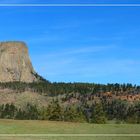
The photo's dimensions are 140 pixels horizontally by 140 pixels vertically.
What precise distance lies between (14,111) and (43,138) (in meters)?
155

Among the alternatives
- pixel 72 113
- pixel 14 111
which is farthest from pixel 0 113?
pixel 72 113

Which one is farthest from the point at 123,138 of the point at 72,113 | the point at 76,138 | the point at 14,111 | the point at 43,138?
the point at 14,111

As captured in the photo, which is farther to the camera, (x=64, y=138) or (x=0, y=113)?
(x=0, y=113)

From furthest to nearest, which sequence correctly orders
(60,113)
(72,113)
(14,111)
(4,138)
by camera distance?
(14,111), (72,113), (60,113), (4,138)

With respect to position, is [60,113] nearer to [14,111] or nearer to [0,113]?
[0,113]

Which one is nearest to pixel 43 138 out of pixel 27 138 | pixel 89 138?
pixel 27 138

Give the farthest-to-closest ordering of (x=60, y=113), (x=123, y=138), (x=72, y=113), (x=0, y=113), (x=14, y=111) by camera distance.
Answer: (x=14, y=111) → (x=0, y=113) → (x=72, y=113) → (x=60, y=113) → (x=123, y=138)

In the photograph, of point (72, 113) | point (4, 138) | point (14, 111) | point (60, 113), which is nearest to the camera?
point (4, 138)

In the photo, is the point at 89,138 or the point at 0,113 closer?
the point at 89,138

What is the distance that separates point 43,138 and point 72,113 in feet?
291

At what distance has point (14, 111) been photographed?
18662 centimetres

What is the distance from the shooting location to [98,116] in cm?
11469

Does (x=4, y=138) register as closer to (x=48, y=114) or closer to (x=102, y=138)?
(x=102, y=138)

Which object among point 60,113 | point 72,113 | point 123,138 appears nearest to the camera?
point 123,138
